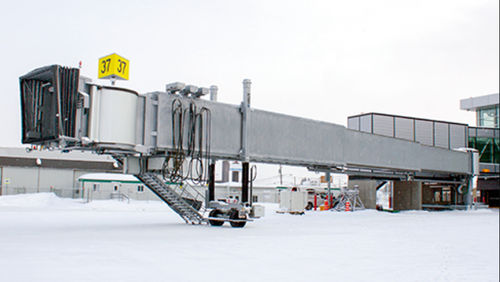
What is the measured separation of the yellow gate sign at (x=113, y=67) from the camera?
21.4 meters

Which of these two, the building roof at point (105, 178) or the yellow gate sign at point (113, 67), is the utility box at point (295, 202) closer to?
the yellow gate sign at point (113, 67)

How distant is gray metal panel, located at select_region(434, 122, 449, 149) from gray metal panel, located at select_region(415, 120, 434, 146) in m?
0.96

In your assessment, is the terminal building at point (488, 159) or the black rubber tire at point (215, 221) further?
the terminal building at point (488, 159)

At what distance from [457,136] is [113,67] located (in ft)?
163

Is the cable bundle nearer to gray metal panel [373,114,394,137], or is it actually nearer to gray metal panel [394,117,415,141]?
gray metal panel [373,114,394,137]

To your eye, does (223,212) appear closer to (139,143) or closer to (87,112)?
(139,143)

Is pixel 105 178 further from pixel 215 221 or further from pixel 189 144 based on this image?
pixel 189 144

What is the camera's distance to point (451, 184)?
53.3m

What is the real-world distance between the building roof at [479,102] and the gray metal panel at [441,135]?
82.4ft

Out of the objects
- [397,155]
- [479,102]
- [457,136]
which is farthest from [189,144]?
[479,102]

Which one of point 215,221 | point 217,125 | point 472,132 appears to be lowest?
point 215,221

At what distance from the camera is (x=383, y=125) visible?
5447 cm

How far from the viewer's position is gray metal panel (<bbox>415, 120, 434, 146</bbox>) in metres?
56.9

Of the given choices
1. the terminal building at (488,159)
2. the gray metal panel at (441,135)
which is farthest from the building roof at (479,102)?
the gray metal panel at (441,135)
